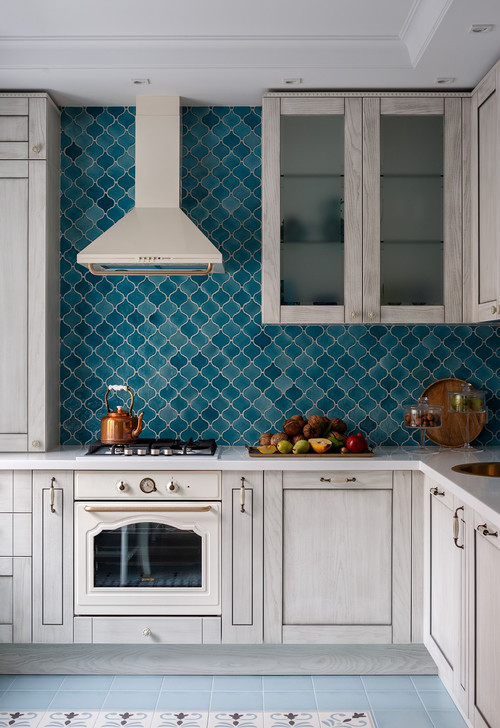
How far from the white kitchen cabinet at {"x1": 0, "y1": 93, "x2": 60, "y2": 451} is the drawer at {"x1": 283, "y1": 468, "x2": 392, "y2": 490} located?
1183mm

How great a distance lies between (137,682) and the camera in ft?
9.13

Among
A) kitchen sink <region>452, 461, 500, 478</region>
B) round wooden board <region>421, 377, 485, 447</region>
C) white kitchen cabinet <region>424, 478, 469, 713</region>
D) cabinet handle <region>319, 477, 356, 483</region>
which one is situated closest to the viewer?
white kitchen cabinet <region>424, 478, 469, 713</region>

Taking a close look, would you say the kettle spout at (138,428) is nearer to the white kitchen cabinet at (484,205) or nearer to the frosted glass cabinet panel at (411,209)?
the frosted glass cabinet panel at (411,209)

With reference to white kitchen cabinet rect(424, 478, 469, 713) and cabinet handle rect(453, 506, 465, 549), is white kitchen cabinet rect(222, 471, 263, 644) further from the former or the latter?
cabinet handle rect(453, 506, 465, 549)

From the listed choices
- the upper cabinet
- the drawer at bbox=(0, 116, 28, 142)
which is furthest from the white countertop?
the drawer at bbox=(0, 116, 28, 142)

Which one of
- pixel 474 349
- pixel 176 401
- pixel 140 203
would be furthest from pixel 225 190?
pixel 474 349

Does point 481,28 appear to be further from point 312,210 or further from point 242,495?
point 242,495

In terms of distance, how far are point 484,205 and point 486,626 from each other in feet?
5.86

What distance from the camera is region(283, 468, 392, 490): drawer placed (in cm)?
283

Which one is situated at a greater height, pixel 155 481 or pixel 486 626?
pixel 155 481

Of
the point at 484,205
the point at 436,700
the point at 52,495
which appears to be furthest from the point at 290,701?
the point at 484,205

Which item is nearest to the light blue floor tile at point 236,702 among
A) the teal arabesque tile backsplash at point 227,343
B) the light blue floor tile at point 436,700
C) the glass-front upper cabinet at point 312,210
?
the light blue floor tile at point 436,700

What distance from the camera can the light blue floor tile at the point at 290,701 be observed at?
2559mm

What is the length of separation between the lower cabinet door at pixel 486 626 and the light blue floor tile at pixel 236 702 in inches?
35.0
